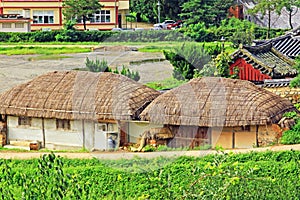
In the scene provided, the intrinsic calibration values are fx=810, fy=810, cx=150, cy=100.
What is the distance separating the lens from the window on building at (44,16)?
41.4m

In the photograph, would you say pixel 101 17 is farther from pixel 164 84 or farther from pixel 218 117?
pixel 218 117

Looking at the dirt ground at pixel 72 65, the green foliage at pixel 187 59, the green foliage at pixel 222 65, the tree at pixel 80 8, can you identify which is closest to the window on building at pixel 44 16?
the tree at pixel 80 8

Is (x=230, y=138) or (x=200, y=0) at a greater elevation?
(x=200, y=0)

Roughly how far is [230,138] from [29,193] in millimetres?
7095

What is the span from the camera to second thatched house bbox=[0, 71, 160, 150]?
1567 cm

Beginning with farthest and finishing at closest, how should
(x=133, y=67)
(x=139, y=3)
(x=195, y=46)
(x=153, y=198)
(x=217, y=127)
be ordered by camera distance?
1. (x=139, y=3)
2. (x=133, y=67)
3. (x=195, y=46)
4. (x=217, y=127)
5. (x=153, y=198)

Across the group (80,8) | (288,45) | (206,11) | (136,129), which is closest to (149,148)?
(136,129)

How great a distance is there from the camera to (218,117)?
15.2 metres

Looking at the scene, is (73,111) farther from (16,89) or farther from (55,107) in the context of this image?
(16,89)

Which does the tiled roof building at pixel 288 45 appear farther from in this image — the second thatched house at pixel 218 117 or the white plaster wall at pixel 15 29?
the white plaster wall at pixel 15 29

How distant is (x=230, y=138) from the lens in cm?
1537

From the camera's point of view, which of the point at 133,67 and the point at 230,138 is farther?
the point at 133,67

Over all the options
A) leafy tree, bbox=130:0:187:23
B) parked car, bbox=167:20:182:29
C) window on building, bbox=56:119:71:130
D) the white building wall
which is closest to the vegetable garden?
the white building wall

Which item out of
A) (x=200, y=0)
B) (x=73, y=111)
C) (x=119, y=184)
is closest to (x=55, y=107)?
(x=73, y=111)
